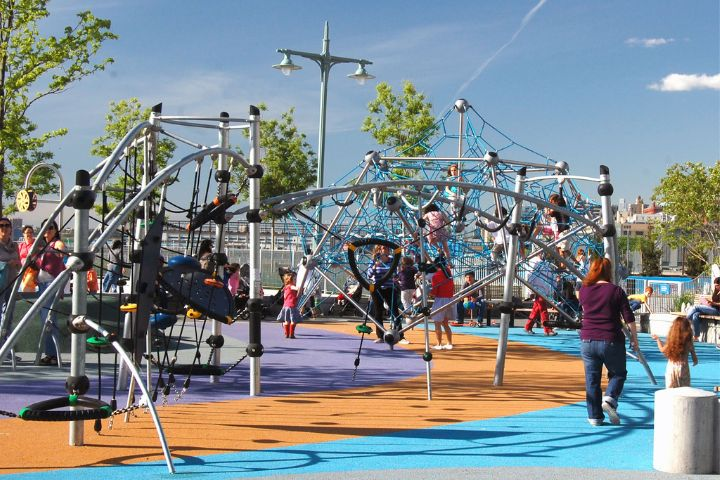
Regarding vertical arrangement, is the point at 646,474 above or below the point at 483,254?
below

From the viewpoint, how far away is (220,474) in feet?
20.0

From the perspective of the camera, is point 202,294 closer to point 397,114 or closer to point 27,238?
Answer: point 27,238

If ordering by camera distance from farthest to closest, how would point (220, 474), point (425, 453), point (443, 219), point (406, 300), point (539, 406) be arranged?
point (406, 300) → point (443, 219) → point (539, 406) → point (425, 453) → point (220, 474)

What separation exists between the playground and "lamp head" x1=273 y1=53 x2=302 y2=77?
710 centimetres

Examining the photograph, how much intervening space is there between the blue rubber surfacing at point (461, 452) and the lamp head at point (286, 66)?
46.7 ft

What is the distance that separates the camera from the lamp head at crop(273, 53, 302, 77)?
70.3 ft

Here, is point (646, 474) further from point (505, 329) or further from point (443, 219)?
point (443, 219)

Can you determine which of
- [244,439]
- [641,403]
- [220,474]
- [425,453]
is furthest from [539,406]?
[220,474]

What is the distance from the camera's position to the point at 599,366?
8.16 meters

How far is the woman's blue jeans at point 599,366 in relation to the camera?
807 cm

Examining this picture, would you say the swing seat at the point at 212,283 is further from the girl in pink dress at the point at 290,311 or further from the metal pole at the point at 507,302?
the girl in pink dress at the point at 290,311

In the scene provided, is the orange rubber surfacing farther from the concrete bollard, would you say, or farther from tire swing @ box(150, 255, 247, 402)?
the concrete bollard

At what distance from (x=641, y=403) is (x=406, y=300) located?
6750 mm

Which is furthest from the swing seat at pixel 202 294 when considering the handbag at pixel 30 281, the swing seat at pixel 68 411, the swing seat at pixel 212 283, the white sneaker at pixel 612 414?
the handbag at pixel 30 281
